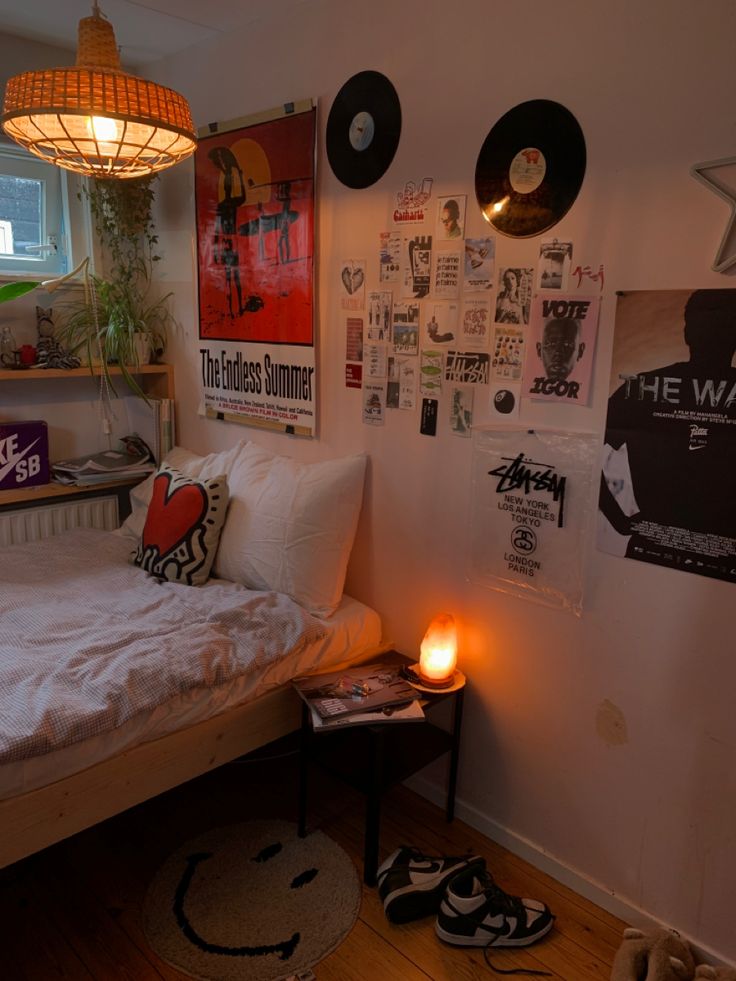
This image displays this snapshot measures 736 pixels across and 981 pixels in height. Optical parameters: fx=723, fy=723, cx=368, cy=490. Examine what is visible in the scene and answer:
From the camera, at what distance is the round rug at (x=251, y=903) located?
1.76m

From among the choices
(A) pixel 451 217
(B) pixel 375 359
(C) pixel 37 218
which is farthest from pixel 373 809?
(C) pixel 37 218

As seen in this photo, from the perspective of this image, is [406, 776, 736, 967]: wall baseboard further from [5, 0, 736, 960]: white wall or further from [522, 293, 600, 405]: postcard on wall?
[522, 293, 600, 405]: postcard on wall

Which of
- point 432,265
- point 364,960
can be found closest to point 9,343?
point 432,265

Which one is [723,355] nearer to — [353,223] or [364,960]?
[353,223]

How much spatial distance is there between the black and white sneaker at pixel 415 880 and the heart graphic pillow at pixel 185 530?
3.41 feet

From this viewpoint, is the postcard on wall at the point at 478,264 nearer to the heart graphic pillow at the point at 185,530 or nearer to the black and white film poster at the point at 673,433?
the black and white film poster at the point at 673,433

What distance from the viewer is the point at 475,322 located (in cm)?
200

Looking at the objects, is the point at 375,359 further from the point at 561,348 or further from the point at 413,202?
the point at 561,348

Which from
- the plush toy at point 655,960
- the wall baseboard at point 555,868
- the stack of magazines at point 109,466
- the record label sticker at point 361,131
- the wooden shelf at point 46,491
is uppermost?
the record label sticker at point 361,131

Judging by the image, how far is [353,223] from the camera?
2.26m

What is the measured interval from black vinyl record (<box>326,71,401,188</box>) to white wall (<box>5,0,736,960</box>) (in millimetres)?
34

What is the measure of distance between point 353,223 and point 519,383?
779mm

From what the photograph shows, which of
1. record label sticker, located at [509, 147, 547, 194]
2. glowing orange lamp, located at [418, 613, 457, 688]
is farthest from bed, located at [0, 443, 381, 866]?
record label sticker, located at [509, 147, 547, 194]

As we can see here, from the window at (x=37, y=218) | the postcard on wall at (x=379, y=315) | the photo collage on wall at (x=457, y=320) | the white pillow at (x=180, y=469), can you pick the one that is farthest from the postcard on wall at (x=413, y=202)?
the window at (x=37, y=218)
